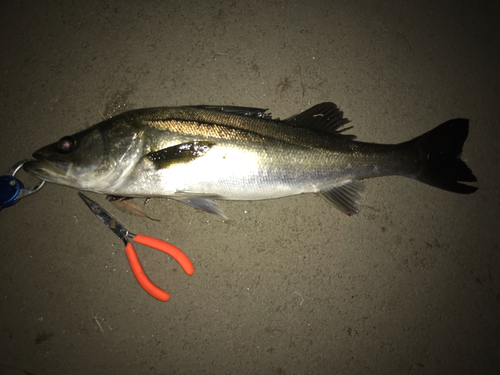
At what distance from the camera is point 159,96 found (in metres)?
2.43

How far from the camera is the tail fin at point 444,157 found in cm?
221

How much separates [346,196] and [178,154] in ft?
4.56

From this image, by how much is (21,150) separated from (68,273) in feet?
3.91

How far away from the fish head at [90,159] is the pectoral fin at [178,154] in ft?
0.51

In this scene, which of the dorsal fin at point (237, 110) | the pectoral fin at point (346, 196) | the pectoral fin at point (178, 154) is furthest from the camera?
the pectoral fin at point (346, 196)

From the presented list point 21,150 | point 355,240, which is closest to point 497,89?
point 355,240

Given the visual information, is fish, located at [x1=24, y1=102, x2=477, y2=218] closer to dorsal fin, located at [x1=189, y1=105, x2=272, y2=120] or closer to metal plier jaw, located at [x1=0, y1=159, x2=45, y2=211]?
dorsal fin, located at [x1=189, y1=105, x2=272, y2=120]

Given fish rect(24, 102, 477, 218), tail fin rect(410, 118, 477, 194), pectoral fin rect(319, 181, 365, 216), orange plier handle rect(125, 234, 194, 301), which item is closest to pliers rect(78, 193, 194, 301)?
orange plier handle rect(125, 234, 194, 301)

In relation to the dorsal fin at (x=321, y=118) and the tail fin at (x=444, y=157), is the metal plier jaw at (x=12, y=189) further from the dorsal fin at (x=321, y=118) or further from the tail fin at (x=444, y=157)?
the tail fin at (x=444, y=157)

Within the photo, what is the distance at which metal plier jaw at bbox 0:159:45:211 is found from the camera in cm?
215

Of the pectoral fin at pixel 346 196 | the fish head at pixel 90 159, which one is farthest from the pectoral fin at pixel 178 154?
the pectoral fin at pixel 346 196

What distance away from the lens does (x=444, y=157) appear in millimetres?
2219

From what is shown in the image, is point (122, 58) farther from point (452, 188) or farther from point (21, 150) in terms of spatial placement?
point (452, 188)

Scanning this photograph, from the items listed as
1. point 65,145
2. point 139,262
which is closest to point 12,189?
point 65,145
